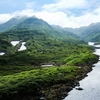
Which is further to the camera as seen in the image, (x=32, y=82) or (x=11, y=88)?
(x=32, y=82)

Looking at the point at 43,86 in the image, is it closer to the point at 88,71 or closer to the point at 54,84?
the point at 54,84

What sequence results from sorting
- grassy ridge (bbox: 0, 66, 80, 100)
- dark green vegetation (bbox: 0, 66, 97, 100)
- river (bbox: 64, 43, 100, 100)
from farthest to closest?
river (bbox: 64, 43, 100, 100), grassy ridge (bbox: 0, 66, 80, 100), dark green vegetation (bbox: 0, 66, 97, 100)

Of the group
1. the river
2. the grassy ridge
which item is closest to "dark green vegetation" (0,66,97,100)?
the grassy ridge

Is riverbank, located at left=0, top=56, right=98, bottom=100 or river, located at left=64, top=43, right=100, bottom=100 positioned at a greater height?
riverbank, located at left=0, top=56, right=98, bottom=100

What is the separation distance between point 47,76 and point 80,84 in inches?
730

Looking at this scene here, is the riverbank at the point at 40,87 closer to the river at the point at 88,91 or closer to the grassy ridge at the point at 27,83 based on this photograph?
the grassy ridge at the point at 27,83

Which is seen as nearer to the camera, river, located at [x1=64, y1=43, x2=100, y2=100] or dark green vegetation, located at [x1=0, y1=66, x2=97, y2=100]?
dark green vegetation, located at [x1=0, y1=66, x2=97, y2=100]

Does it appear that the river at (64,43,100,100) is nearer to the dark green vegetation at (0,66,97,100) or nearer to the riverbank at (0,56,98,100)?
the riverbank at (0,56,98,100)

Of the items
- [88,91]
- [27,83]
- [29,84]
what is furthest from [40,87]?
[88,91]

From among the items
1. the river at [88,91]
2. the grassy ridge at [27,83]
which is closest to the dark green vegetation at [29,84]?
the grassy ridge at [27,83]

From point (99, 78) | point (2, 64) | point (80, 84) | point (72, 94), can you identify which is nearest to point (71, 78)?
point (80, 84)

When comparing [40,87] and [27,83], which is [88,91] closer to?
[40,87]

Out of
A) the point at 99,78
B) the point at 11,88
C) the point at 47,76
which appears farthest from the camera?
the point at 99,78

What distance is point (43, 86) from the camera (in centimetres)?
10962
